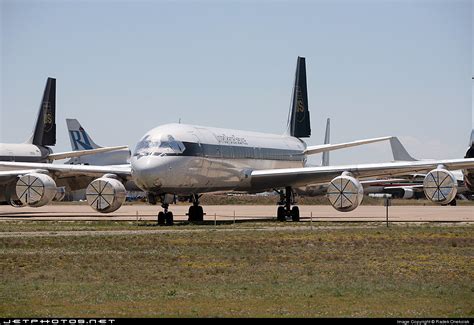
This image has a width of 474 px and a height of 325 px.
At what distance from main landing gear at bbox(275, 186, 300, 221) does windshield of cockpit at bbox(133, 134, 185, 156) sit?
849 centimetres

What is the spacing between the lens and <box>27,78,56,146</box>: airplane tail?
225 ft

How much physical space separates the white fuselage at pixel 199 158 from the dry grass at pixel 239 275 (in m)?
8.54

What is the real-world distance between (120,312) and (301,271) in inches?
289

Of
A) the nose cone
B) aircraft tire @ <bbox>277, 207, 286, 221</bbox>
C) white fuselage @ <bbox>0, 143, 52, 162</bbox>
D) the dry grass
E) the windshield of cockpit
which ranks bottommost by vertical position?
the dry grass

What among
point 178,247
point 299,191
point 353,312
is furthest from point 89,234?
point 299,191

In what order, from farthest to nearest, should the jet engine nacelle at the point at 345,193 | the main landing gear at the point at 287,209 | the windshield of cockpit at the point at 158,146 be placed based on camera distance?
the main landing gear at the point at 287,209
the jet engine nacelle at the point at 345,193
the windshield of cockpit at the point at 158,146

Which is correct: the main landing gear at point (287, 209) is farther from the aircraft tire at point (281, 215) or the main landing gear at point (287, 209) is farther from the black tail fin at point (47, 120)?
the black tail fin at point (47, 120)

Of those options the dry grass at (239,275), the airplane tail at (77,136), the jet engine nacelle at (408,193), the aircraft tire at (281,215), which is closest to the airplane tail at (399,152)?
the jet engine nacelle at (408,193)

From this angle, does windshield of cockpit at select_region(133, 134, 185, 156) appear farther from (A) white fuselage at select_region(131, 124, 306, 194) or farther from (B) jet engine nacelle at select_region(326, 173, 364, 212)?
(B) jet engine nacelle at select_region(326, 173, 364, 212)

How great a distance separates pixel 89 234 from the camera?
34750 mm

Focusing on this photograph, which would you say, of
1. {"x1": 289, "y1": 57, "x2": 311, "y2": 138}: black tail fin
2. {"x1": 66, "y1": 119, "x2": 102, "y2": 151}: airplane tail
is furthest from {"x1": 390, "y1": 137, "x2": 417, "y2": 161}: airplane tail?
{"x1": 289, "y1": 57, "x2": 311, "y2": 138}: black tail fin

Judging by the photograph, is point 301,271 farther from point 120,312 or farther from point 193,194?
point 193,194

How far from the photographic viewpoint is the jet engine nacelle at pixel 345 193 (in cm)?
4344

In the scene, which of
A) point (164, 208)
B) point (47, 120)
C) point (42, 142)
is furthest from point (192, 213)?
point (47, 120)
